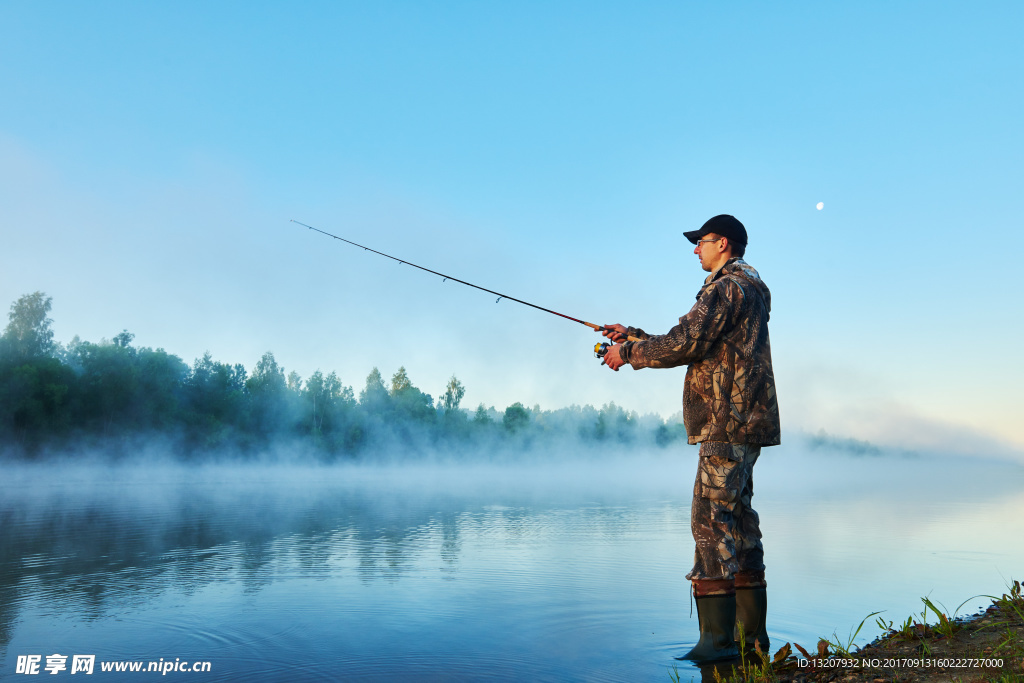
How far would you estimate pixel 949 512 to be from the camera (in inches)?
616

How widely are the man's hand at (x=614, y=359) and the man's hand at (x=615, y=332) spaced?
0.48 ft

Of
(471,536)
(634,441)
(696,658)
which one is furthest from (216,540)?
(634,441)

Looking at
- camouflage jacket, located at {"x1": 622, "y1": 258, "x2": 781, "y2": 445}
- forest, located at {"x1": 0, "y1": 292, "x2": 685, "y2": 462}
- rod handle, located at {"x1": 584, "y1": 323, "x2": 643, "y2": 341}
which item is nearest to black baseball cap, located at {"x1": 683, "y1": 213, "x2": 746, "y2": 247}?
camouflage jacket, located at {"x1": 622, "y1": 258, "x2": 781, "y2": 445}

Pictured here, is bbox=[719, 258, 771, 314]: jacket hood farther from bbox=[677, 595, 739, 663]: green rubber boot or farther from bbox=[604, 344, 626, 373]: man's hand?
bbox=[677, 595, 739, 663]: green rubber boot

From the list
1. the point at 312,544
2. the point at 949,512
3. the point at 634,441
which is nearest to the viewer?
the point at 312,544

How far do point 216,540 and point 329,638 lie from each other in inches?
227

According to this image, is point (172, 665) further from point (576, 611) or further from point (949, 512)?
point (949, 512)

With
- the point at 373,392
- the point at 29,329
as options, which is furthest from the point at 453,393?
the point at 29,329

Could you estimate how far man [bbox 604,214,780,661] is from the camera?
12.8 feet

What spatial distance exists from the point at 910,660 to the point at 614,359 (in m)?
2.24

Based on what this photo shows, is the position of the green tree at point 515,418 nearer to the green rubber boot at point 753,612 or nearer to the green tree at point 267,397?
the green tree at point 267,397

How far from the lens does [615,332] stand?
189 inches

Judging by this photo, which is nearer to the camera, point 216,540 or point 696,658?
point 696,658

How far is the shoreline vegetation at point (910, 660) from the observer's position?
319 centimetres
